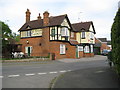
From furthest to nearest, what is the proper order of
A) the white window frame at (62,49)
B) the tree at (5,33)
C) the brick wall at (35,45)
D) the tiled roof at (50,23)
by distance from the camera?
the brick wall at (35,45) < the tiled roof at (50,23) < the white window frame at (62,49) < the tree at (5,33)

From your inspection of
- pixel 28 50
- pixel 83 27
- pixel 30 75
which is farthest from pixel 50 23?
pixel 30 75

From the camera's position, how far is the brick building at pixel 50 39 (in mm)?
27448

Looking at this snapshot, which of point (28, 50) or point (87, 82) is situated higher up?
point (28, 50)

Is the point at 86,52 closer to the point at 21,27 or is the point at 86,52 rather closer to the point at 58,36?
the point at 58,36

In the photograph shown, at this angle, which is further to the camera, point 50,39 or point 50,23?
point 50,23

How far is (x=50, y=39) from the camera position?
1096 inches

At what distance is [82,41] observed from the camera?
1377 inches

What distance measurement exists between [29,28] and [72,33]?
30.7 ft

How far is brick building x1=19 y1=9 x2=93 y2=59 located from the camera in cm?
2745

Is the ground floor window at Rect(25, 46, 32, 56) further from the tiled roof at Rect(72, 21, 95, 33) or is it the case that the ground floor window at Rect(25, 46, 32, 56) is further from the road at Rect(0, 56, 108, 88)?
the road at Rect(0, 56, 108, 88)

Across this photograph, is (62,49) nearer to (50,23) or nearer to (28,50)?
(50,23)

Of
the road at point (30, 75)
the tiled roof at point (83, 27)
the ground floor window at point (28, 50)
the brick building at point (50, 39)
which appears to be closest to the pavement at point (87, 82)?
the road at point (30, 75)

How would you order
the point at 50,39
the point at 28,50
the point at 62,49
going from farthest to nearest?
1. the point at 28,50
2. the point at 62,49
3. the point at 50,39

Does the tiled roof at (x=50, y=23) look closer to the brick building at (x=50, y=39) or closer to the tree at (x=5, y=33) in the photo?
the brick building at (x=50, y=39)
